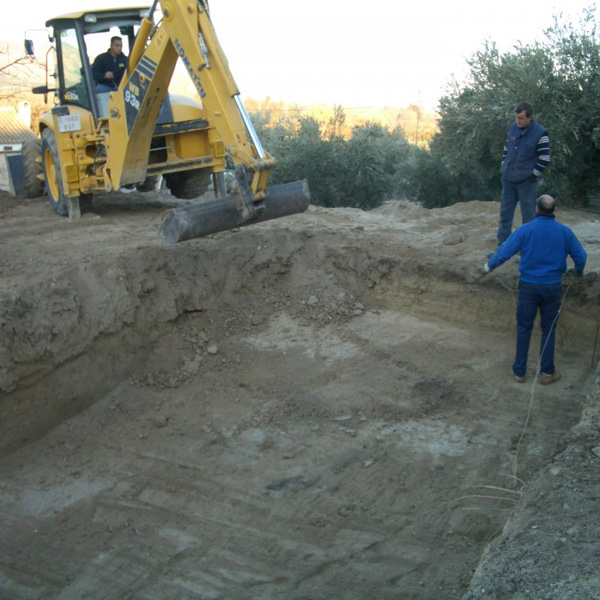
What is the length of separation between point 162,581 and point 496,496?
8.84 feet

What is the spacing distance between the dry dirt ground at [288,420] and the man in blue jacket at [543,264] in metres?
0.57

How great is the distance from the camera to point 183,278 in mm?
8289

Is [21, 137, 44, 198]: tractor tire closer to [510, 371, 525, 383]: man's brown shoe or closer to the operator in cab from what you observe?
the operator in cab

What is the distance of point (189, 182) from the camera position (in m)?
11.9

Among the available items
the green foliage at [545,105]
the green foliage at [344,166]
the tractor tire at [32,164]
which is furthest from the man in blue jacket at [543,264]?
the tractor tire at [32,164]

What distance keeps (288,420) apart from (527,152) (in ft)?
13.4

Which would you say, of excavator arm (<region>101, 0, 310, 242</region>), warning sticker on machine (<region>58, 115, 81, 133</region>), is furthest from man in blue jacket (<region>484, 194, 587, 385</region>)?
warning sticker on machine (<region>58, 115, 81, 133</region>)

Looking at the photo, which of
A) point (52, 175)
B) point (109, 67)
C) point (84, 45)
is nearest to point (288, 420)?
point (109, 67)

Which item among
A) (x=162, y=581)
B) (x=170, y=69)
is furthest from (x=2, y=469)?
(x=170, y=69)

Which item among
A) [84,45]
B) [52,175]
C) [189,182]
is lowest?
[189,182]

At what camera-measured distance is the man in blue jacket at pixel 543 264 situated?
22.2ft

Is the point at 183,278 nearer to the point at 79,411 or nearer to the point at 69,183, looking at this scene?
the point at 79,411

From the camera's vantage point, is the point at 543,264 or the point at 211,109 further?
the point at 211,109

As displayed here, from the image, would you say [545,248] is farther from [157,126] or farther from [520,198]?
[157,126]
